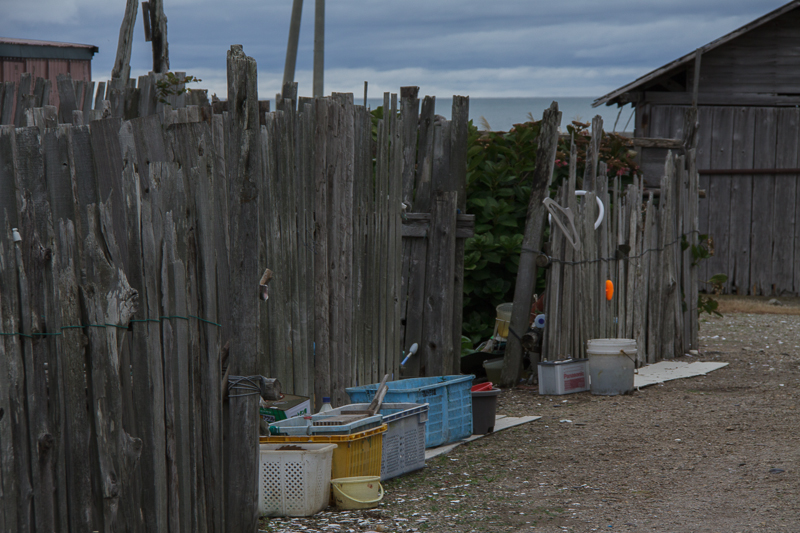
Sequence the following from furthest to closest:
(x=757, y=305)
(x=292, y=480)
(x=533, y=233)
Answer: (x=757, y=305)
(x=533, y=233)
(x=292, y=480)

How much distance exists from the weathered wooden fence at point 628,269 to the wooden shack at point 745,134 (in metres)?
3.85

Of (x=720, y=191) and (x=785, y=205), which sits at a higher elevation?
(x=720, y=191)

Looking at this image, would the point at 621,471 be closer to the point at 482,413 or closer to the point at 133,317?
the point at 482,413

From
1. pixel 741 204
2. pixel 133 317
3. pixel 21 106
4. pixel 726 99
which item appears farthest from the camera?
pixel 741 204

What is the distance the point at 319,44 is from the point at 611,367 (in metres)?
10.1

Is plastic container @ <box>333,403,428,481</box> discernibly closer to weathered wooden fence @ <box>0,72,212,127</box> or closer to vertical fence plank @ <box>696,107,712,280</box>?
weathered wooden fence @ <box>0,72,212,127</box>

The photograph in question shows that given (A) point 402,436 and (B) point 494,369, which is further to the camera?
(B) point 494,369

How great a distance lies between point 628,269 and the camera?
8641 millimetres

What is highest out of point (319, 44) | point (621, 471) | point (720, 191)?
point (319, 44)

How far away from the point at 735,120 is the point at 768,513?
1057cm

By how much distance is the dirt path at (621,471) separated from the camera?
165 inches

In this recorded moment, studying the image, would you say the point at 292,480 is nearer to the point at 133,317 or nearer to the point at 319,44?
the point at 133,317

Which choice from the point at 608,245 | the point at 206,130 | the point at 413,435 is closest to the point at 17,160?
the point at 206,130

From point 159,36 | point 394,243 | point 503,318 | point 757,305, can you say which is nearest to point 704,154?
point 757,305
